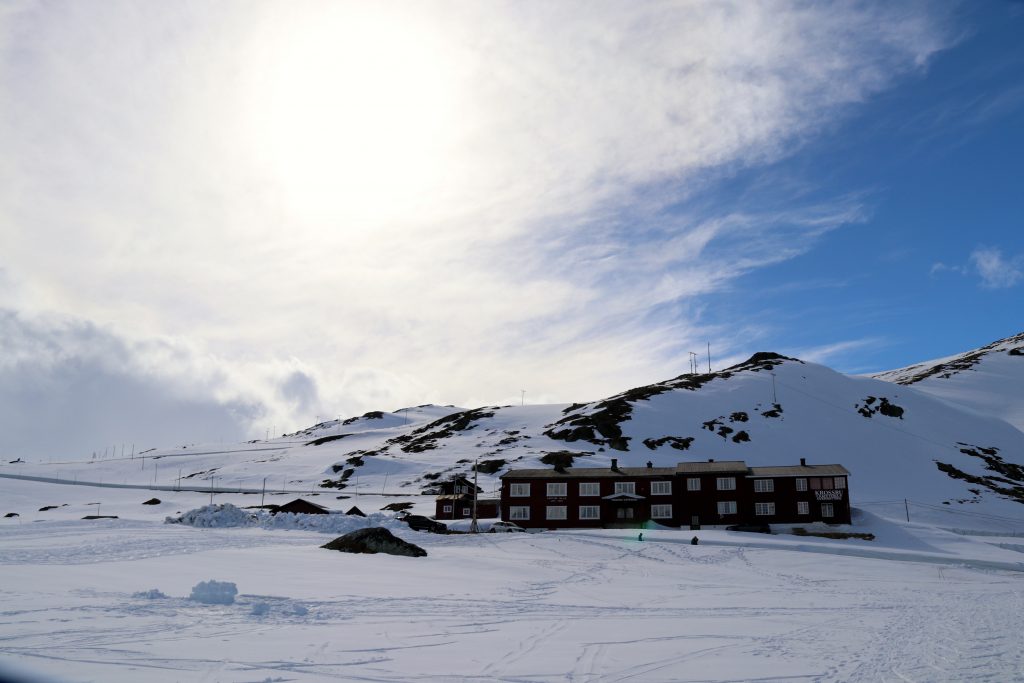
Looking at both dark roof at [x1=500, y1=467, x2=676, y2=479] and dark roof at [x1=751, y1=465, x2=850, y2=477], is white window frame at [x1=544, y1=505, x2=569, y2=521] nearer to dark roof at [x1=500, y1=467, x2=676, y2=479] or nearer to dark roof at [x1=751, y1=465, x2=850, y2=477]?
dark roof at [x1=500, y1=467, x2=676, y2=479]

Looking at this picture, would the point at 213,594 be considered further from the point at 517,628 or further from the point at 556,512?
the point at 556,512

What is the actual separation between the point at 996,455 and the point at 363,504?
11002 centimetres

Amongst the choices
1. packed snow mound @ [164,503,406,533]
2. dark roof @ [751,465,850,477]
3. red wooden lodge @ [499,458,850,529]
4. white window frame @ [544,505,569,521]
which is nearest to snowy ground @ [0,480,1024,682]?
packed snow mound @ [164,503,406,533]

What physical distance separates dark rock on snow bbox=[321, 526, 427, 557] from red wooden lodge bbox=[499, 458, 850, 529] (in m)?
39.1

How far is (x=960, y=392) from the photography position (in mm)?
188625

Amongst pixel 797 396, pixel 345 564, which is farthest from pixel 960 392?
pixel 345 564

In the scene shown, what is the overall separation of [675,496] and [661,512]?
2427mm

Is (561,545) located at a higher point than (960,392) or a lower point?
lower

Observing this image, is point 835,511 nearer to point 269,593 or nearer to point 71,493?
point 269,593

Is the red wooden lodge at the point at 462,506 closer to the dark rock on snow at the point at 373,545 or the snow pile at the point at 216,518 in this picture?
the snow pile at the point at 216,518

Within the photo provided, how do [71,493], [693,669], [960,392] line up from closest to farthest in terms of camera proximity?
[693,669] → [71,493] → [960,392]

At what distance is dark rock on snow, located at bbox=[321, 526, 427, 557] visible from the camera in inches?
1566

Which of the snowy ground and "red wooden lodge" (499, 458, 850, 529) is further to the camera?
"red wooden lodge" (499, 458, 850, 529)

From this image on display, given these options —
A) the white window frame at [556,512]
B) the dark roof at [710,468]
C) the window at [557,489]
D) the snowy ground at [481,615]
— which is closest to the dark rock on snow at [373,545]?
the snowy ground at [481,615]
